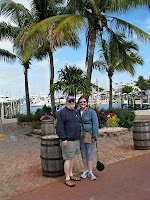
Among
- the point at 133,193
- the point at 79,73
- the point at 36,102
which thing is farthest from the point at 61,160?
the point at 36,102

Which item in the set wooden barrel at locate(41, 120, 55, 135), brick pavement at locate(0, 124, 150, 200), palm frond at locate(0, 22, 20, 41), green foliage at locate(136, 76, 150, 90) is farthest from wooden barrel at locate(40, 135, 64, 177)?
green foliage at locate(136, 76, 150, 90)

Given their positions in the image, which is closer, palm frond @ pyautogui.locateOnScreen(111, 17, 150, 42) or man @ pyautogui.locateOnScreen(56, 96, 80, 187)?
man @ pyautogui.locateOnScreen(56, 96, 80, 187)

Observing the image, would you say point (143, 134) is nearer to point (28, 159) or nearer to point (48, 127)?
point (28, 159)

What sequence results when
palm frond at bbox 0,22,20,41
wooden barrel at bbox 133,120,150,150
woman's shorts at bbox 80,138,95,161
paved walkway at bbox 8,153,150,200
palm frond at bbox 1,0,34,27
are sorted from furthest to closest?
palm frond at bbox 0,22,20,41 → palm frond at bbox 1,0,34,27 → wooden barrel at bbox 133,120,150,150 → woman's shorts at bbox 80,138,95,161 → paved walkway at bbox 8,153,150,200

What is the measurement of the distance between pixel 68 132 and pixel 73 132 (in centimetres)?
10

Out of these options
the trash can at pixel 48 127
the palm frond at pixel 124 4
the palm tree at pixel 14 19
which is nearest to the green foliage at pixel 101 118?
the trash can at pixel 48 127

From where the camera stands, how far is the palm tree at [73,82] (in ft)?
36.6

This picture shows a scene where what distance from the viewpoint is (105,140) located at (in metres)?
9.15

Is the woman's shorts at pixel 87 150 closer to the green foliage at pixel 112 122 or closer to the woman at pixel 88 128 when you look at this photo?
the woman at pixel 88 128

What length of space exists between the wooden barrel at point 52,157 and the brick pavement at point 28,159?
0.56 feet

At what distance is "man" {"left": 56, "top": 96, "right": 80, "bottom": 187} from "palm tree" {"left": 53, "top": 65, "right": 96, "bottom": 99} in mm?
6340

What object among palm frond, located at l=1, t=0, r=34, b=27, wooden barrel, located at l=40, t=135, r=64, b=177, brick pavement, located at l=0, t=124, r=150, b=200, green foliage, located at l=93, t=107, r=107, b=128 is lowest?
brick pavement, located at l=0, t=124, r=150, b=200

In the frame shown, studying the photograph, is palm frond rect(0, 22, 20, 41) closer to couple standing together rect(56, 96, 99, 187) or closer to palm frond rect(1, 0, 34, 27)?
palm frond rect(1, 0, 34, 27)

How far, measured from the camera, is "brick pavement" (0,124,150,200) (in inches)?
185
